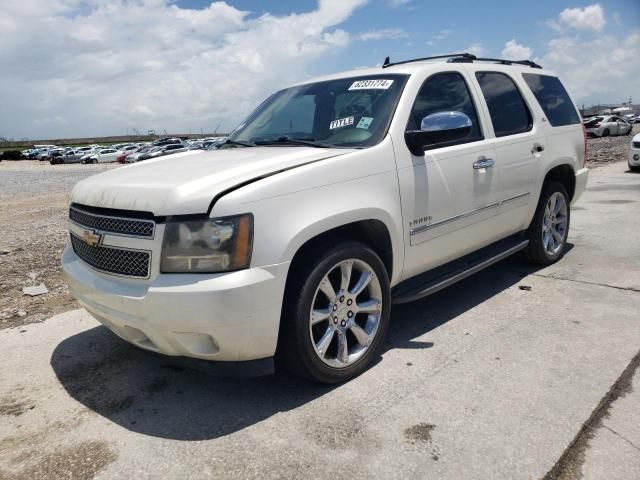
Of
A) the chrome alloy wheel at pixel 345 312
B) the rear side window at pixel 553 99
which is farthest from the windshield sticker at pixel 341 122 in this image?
the rear side window at pixel 553 99

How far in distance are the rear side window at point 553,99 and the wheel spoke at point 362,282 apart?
112 inches

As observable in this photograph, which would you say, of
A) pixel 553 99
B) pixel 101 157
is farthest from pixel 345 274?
pixel 101 157

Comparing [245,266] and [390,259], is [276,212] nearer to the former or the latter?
[245,266]

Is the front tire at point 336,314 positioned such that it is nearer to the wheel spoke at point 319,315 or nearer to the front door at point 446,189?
the wheel spoke at point 319,315

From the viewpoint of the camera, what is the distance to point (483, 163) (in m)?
3.80

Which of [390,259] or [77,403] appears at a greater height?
[390,259]

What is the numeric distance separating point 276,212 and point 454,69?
2183mm

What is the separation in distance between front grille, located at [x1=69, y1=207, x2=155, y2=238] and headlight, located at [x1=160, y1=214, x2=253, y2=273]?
0.45ft

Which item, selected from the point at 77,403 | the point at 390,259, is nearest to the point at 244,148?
the point at 390,259

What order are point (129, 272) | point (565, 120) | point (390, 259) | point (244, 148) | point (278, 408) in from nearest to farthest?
point (129, 272)
point (278, 408)
point (390, 259)
point (244, 148)
point (565, 120)

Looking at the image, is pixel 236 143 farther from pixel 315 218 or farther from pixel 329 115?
pixel 315 218

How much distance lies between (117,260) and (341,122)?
170 cm

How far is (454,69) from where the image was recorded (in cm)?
390

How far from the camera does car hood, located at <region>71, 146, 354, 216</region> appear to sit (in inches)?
97.7
